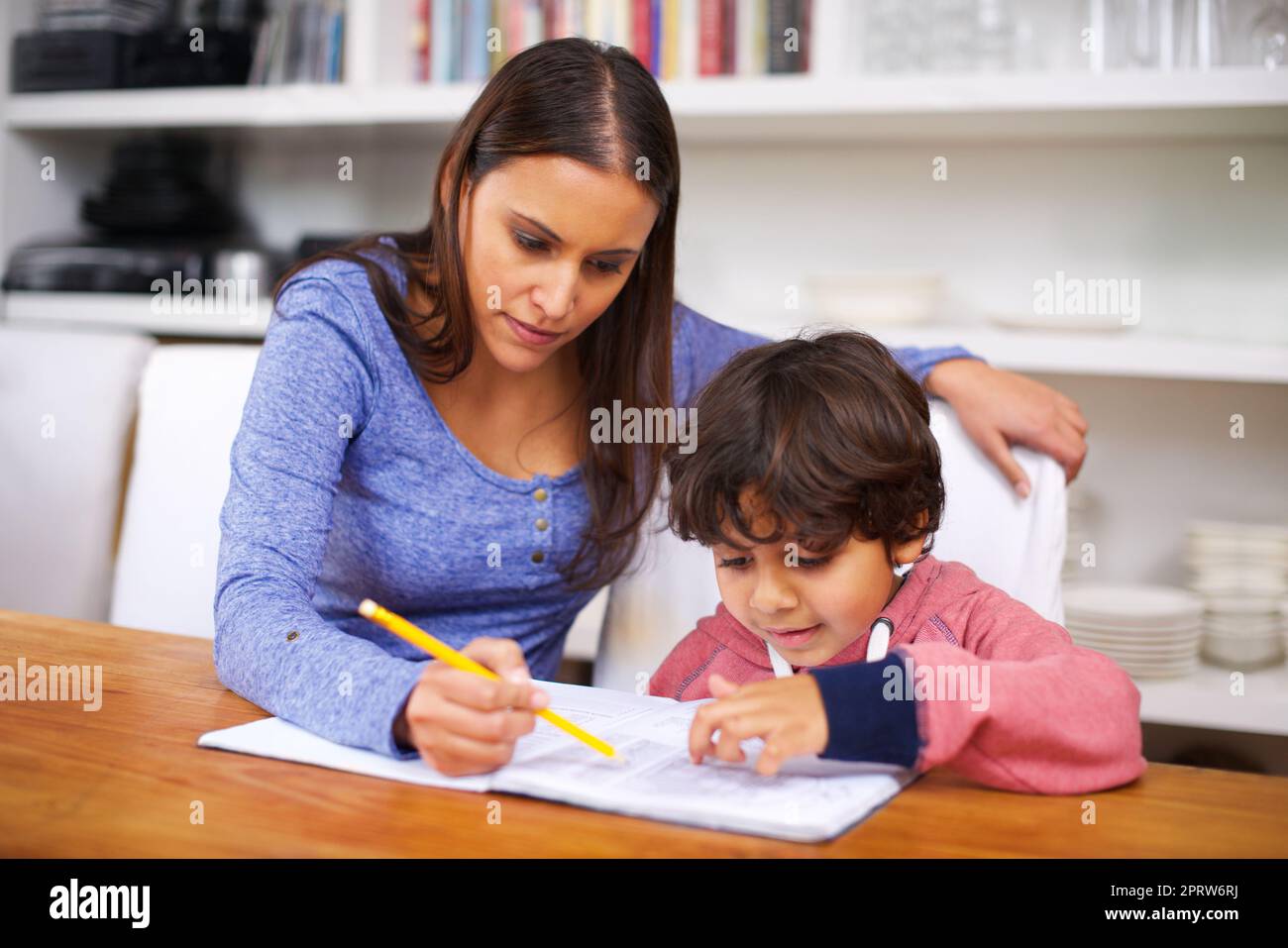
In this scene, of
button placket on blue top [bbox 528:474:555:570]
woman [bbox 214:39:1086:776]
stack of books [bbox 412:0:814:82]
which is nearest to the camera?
woman [bbox 214:39:1086:776]

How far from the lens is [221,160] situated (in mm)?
2854

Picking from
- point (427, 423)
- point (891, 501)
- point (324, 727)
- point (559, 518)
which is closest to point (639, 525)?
point (559, 518)

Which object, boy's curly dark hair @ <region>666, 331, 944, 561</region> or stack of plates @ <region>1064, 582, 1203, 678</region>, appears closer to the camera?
boy's curly dark hair @ <region>666, 331, 944, 561</region>

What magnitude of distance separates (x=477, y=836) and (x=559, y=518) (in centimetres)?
66

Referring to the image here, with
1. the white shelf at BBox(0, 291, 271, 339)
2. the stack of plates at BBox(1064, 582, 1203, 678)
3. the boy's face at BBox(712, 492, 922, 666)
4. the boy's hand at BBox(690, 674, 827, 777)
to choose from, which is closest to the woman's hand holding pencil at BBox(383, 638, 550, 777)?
the boy's hand at BBox(690, 674, 827, 777)

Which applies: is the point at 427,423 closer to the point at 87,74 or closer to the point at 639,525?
the point at 639,525

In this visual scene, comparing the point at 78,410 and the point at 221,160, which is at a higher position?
the point at 221,160

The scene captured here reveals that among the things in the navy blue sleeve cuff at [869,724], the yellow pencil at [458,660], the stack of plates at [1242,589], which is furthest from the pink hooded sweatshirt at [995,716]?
the stack of plates at [1242,589]

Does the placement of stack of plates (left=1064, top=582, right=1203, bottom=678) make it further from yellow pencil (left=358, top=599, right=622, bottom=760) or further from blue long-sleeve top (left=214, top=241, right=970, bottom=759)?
yellow pencil (left=358, top=599, right=622, bottom=760)

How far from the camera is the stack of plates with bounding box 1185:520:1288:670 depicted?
76.9 inches

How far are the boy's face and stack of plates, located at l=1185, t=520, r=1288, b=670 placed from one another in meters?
1.15

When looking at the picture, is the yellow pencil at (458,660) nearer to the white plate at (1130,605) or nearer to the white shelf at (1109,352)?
the white shelf at (1109,352)

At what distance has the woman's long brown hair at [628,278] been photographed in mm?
1183

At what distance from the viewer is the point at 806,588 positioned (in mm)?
989
